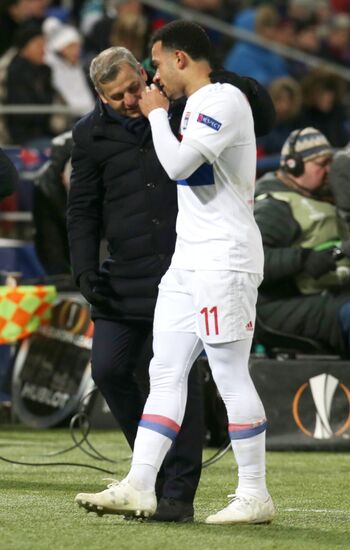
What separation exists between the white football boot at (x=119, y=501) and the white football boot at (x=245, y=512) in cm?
28

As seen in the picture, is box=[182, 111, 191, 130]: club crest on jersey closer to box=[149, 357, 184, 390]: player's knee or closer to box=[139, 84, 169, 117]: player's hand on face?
box=[139, 84, 169, 117]: player's hand on face

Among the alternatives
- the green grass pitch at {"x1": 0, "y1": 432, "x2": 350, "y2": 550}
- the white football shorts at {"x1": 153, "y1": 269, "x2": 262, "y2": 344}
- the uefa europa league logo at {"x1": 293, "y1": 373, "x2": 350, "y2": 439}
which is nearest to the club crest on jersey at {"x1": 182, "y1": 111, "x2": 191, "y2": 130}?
the white football shorts at {"x1": 153, "y1": 269, "x2": 262, "y2": 344}

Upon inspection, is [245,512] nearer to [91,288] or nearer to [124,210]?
[91,288]

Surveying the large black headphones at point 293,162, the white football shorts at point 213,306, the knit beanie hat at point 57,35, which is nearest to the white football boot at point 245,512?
the white football shorts at point 213,306

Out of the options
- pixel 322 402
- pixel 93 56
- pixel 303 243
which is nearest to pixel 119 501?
pixel 322 402

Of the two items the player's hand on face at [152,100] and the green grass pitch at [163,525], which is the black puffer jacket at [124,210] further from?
the green grass pitch at [163,525]

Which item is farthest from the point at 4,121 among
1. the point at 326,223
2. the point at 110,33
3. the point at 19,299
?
the point at 326,223

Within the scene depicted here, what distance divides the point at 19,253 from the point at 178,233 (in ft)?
16.6

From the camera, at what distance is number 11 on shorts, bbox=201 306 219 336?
17.5ft

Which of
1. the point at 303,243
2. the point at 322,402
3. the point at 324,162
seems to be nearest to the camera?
the point at 322,402

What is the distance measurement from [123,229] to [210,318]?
0.69m

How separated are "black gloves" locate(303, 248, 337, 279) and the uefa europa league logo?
59 cm

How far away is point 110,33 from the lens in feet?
48.0

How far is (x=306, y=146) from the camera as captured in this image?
8.71m
